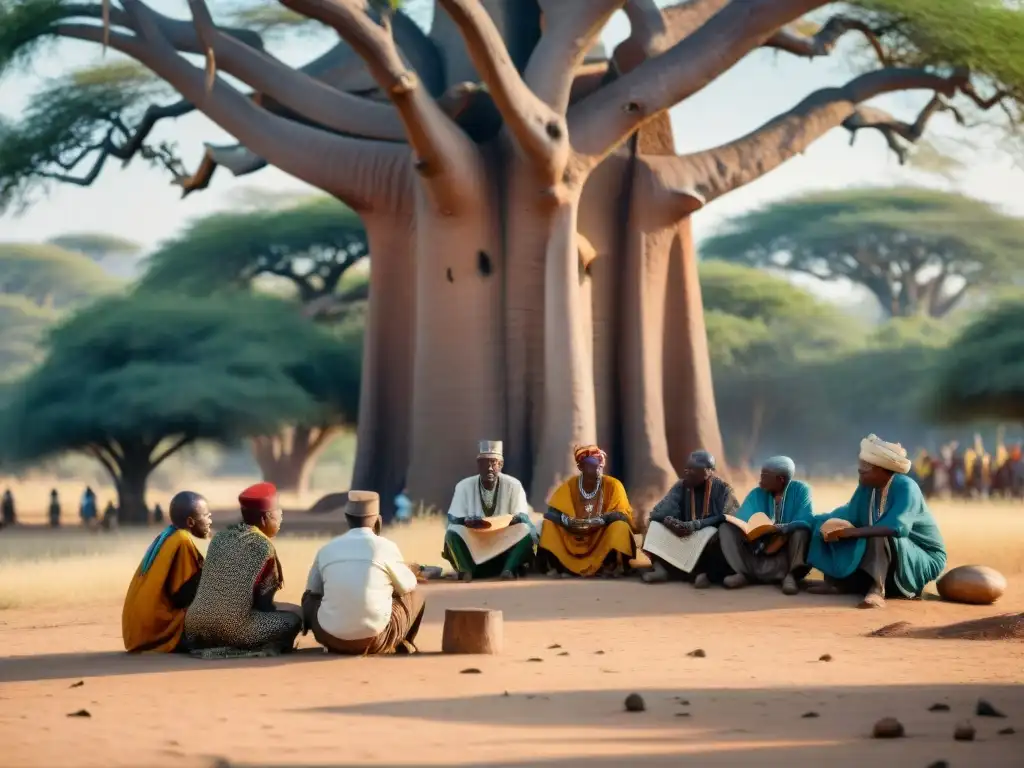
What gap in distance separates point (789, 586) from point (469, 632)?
12.1 feet

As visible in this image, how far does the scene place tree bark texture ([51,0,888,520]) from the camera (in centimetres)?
1947

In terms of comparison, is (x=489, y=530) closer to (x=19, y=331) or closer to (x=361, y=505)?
(x=361, y=505)

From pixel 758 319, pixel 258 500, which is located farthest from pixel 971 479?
pixel 258 500

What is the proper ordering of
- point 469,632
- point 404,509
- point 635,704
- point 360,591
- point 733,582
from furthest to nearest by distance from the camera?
point 404,509 < point 733,582 < point 469,632 < point 360,591 < point 635,704

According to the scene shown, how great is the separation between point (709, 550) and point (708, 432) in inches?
371

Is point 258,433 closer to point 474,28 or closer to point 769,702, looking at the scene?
point 474,28

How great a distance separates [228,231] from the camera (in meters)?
37.5

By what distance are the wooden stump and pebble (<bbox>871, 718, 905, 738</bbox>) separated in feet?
10.3

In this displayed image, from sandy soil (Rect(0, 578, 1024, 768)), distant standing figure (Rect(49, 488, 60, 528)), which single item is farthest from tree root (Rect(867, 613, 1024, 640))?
distant standing figure (Rect(49, 488, 60, 528))

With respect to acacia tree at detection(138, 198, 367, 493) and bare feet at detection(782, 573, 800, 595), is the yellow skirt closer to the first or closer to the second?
bare feet at detection(782, 573, 800, 595)

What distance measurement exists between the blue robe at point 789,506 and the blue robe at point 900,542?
8.6 inches

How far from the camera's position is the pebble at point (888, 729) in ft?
22.9

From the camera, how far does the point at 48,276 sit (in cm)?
6003

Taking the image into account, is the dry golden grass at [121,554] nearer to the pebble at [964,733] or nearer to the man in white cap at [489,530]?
the man in white cap at [489,530]
